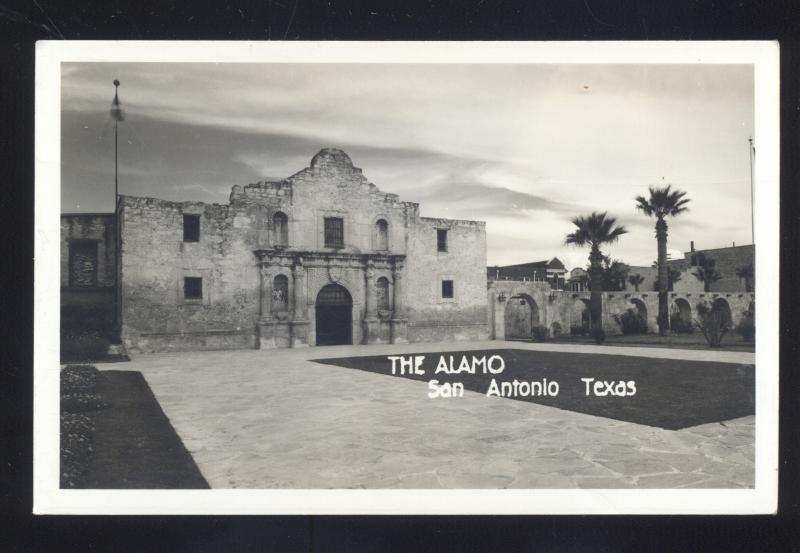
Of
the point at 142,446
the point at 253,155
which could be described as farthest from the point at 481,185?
the point at 142,446

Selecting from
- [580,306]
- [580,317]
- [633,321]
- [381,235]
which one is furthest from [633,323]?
[381,235]

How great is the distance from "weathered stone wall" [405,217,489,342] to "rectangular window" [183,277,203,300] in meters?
3.54

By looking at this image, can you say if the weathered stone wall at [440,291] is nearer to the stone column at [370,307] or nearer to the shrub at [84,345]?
the stone column at [370,307]

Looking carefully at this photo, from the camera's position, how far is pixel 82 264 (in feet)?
21.5

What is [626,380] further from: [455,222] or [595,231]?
[455,222]

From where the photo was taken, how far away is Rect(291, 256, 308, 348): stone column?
923 cm

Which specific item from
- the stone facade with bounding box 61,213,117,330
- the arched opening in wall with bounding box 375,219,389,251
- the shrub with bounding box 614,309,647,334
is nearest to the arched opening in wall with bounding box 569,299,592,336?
the shrub with bounding box 614,309,647,334

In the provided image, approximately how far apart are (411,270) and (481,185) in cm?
435

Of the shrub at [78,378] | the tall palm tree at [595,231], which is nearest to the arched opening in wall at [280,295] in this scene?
the shrub at [78,378]

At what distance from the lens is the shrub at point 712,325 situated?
1192 cm

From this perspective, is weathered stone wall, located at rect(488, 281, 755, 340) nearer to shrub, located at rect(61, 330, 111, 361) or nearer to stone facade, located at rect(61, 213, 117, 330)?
stone facade, located at rect(61, 213, 117, 330)

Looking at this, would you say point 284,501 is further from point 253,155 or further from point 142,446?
point 253,155

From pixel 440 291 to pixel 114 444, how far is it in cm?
652

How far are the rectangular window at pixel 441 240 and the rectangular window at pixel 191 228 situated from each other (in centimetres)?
390
